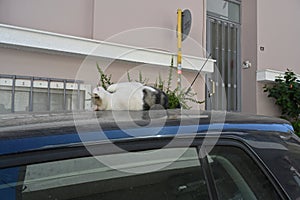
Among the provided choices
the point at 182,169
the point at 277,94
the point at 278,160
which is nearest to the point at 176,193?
the point at 182,169

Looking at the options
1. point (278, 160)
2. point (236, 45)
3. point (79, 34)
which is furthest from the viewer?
point (236, 45)

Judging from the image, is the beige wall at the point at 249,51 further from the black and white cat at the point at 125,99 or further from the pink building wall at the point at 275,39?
the black and white cat at the point at 125,99

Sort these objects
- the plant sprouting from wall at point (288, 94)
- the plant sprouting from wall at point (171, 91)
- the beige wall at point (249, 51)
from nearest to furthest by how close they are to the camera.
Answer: the plant sprouting from wall at point (171, 91) → the plant sprouting from wall at point (288, 94) → the beige wall at point (249, 51)

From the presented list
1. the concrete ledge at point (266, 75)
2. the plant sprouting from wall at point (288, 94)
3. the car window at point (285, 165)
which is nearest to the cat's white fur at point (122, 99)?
the car window at point (285, 165)

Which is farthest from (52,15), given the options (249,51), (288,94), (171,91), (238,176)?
(288,94)

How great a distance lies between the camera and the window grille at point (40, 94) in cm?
300

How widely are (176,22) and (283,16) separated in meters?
2.86

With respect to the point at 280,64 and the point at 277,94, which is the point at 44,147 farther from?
the point at 280,64

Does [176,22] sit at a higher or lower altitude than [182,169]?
higher

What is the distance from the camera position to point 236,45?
5695mm

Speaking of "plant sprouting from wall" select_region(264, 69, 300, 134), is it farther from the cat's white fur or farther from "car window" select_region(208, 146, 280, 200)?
"car window" select_region(208, 146, 280, 200)

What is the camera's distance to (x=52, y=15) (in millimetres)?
3301

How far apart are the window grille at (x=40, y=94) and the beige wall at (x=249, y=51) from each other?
11.1 ft

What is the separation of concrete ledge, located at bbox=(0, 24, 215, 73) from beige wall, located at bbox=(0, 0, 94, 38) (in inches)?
6.4
